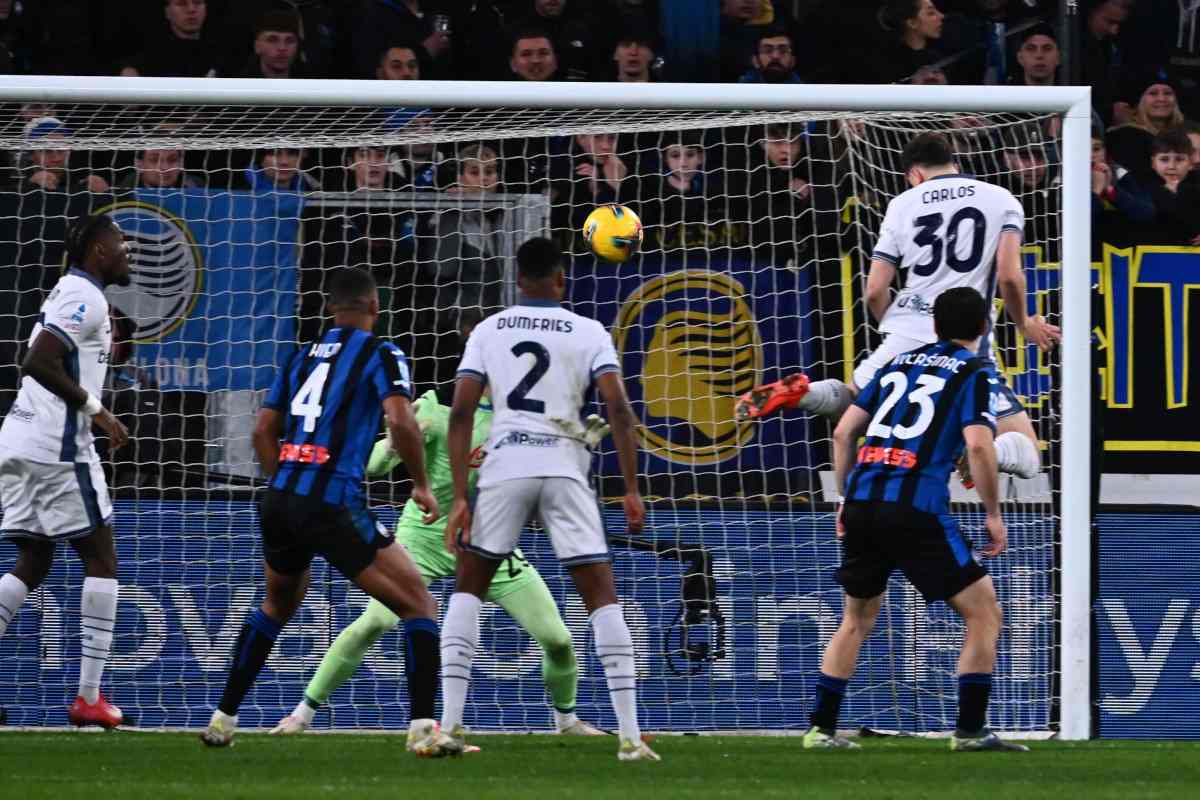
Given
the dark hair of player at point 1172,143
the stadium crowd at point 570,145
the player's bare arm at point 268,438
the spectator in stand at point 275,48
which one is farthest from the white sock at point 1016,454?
the spectator in stand at point 275,48

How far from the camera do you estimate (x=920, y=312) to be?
844cm

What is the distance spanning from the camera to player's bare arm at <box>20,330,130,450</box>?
8.30 m

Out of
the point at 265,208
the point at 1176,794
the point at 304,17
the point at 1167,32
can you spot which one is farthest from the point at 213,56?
the point at 1176,794

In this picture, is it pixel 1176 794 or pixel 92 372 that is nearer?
pixel 1176 794

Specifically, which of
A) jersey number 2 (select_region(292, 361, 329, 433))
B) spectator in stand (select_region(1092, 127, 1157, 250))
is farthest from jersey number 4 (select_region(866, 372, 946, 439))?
spectator in stand (select_region(1092, 127, 1157, 250))

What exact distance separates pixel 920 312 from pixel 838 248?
1902 millimetres

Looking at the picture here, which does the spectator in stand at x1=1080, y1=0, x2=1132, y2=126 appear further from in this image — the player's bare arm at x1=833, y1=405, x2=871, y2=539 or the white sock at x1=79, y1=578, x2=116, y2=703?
the white sock at x1=79, y1=578, x2=116, y2=703

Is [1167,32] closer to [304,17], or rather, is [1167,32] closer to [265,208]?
[304,17]

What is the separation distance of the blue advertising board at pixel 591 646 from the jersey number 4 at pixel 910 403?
2.54 metres

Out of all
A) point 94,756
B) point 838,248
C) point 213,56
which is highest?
point 213,56

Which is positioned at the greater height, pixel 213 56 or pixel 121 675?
pixel 213 56

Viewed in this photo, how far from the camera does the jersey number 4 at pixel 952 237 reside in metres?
8.34

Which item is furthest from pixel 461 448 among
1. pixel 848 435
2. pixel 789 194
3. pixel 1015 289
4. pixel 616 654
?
pixel 789 194

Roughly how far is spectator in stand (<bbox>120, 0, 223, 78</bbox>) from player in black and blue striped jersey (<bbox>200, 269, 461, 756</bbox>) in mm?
4689
